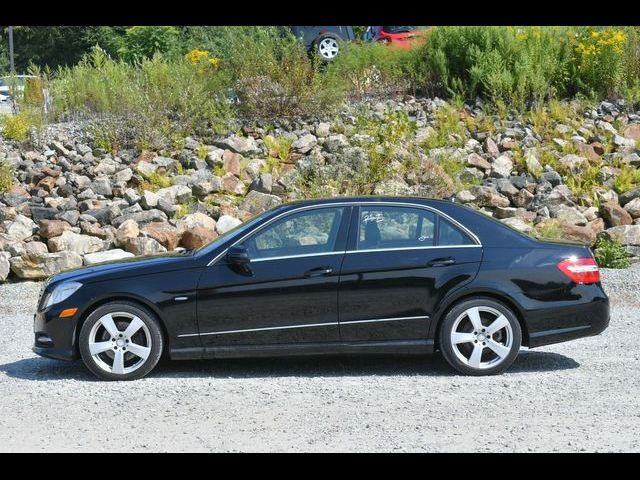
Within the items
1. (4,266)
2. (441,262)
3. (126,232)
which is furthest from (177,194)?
(441,262)

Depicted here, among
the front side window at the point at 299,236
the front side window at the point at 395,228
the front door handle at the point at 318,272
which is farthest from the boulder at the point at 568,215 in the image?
the front door handle at the point at 318,272

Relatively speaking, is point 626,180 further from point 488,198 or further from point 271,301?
point 271,301

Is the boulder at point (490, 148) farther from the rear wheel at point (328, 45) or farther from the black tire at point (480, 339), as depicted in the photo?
the black tire at point (480, 339)

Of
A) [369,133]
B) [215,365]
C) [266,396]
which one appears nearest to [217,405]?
[266,396]

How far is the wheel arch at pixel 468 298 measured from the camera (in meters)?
8.39

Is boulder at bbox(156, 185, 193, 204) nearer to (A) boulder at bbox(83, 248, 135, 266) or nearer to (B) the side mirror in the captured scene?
(A) boulder at bbox(83, 248, 135, 266)

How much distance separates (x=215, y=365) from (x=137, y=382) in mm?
926

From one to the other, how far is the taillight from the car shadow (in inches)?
31.7

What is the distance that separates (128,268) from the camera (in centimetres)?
856

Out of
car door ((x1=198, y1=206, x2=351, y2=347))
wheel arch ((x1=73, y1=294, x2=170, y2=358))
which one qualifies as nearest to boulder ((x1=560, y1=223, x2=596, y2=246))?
car door ((x1=198, y1=206, x2=351, y2=347))

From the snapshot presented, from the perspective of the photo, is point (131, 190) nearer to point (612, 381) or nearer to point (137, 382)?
point (137, 382)

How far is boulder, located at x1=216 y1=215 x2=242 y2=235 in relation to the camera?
1400 centimetres

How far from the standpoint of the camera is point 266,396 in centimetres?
773

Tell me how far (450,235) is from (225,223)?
5949 millimetres
